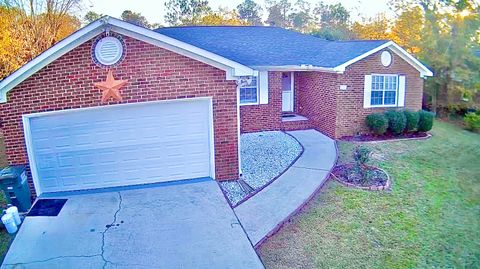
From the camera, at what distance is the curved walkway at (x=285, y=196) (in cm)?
746

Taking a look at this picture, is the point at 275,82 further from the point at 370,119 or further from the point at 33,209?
the point at 33,209

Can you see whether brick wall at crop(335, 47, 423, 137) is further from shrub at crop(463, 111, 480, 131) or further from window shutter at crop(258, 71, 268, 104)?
shrub at crop(463, 111, 480, 131)

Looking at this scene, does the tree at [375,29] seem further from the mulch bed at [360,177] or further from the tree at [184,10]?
the tree at [184,10]

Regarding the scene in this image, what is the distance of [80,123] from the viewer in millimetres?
8945

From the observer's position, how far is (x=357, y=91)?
46.7 ft

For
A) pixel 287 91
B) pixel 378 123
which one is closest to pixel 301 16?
pixel 287 91

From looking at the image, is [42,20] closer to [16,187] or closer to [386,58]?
[16,187]

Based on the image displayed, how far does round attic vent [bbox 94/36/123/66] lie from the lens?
8531mm

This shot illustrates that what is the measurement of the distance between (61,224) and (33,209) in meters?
1.25

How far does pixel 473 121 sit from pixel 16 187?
19.1 m

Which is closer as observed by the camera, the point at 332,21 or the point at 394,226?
the point at 394,226

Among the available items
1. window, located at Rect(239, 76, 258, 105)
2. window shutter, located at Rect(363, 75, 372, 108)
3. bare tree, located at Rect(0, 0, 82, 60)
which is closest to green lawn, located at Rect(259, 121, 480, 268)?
window shutter, located at Rect(363, 75, 372, 108)

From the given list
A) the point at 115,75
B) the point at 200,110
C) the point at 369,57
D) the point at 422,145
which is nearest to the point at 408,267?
the point at 200,110

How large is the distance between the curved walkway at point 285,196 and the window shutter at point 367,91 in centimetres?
314
